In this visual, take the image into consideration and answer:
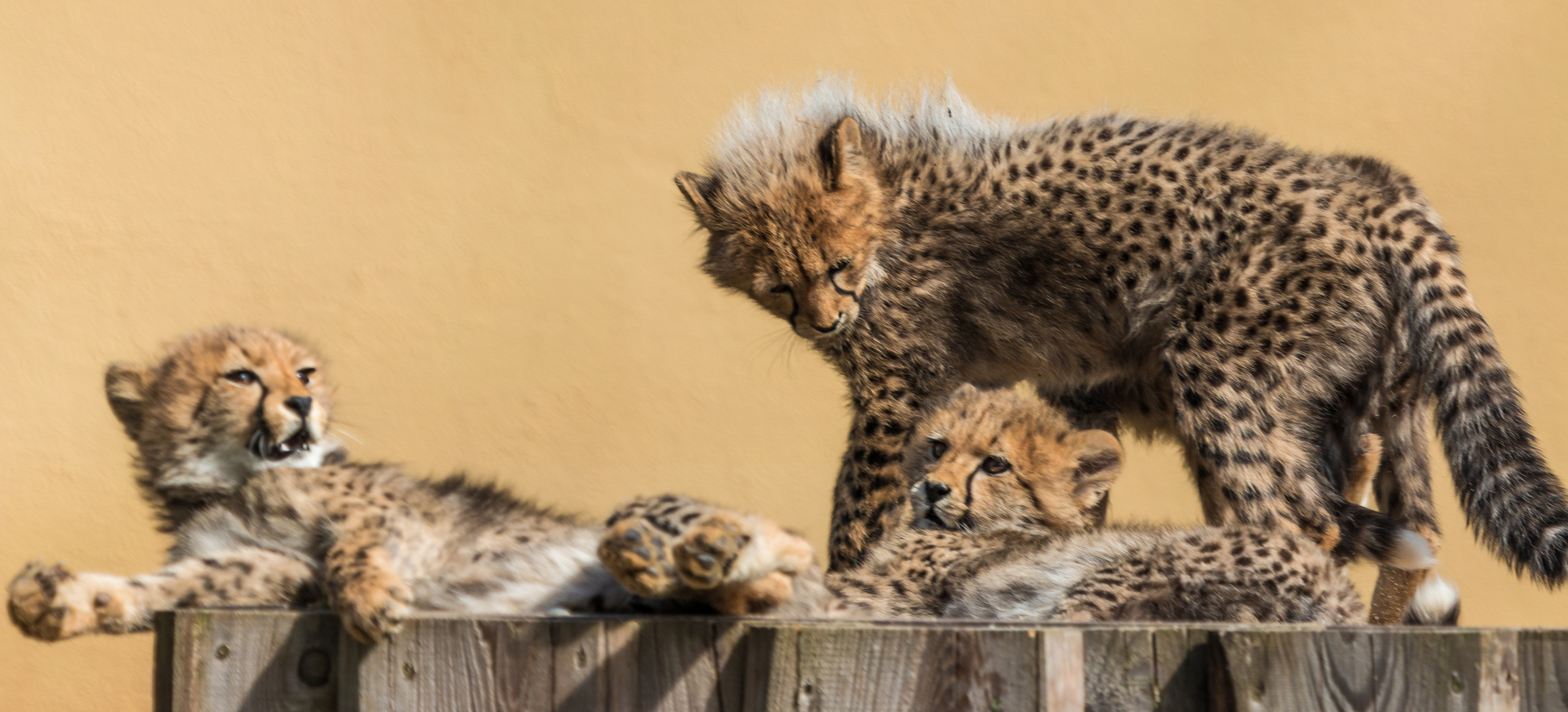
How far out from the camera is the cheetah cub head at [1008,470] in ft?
10.5

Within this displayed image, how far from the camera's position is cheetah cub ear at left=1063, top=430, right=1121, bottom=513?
10.7ft

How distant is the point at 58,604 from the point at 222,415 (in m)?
0.57

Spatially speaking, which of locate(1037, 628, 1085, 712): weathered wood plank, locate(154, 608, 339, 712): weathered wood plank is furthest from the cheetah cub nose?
locate(1037, 628, 1085, 712): weathered wood plank

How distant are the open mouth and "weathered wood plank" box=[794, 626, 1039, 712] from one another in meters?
1.36

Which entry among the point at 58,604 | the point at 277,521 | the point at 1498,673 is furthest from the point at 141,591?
the point at 1498,673

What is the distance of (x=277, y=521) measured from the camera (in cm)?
265

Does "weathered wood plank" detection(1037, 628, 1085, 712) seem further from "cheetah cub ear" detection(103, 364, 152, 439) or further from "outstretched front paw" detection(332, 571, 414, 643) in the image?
"cheetah cub ear" detection(103, 364, 152, 439)

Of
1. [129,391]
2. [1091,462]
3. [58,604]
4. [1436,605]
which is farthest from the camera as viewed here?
[1091,462]

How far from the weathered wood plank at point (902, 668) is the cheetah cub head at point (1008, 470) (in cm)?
127

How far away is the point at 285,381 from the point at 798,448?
105 inches

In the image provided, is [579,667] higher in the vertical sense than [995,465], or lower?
lower

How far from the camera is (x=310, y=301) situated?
4.80 metres

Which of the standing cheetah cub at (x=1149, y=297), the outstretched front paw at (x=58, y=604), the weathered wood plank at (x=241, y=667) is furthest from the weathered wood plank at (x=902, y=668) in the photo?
the standing cheetah cub at (x=1149, y=297)

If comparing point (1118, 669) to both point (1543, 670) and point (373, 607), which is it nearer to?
point (1543, 670)
